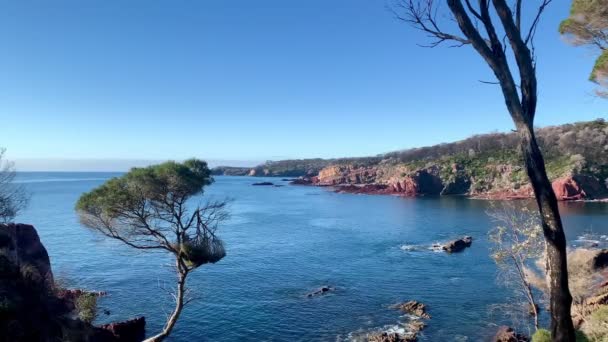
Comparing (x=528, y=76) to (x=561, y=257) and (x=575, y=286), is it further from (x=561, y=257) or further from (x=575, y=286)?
(x=575, y=286)

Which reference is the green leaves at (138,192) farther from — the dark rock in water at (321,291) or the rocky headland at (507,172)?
the rocky headland at (507,172)

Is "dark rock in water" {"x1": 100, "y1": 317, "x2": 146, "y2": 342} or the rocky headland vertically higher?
the rocky headland

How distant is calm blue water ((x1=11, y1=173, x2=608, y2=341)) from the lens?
27625 millimetres

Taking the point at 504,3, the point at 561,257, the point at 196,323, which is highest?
the point at 504,3

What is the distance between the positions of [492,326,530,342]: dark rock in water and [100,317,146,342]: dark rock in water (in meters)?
20.7

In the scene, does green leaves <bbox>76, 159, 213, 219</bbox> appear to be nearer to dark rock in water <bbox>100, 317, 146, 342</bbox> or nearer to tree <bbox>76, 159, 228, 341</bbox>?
tree <bbox>76, 159, 228, 341</bbox>

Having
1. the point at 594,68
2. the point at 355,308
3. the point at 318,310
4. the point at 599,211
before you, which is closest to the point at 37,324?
the point at 318,310

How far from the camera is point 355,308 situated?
3048cm

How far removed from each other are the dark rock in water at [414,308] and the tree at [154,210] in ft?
49.0

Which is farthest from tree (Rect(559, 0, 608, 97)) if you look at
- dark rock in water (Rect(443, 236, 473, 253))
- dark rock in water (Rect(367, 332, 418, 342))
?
dark rock in water (Rect(443, 236, 473, 253))

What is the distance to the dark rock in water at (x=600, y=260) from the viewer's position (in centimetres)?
3003

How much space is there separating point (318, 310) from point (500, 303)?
12.9 meters

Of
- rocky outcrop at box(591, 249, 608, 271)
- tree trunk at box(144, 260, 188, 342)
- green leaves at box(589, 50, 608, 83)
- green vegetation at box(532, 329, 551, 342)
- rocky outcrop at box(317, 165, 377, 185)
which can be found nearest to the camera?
green leaves at box(589, 50, 608, 83)

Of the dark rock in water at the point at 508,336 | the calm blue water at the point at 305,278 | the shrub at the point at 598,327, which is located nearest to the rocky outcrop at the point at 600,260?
the calm blue water at the point at 305,278
